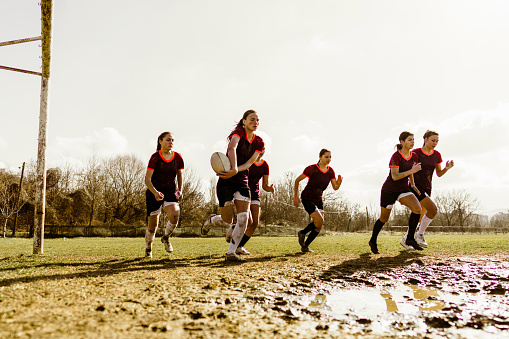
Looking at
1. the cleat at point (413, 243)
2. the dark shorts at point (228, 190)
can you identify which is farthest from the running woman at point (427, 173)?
the dark shorts at point (228, 190)

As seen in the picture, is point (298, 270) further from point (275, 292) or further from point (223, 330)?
point (223, 330)

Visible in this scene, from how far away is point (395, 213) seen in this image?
8469cm

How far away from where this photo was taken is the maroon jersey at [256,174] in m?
7.21

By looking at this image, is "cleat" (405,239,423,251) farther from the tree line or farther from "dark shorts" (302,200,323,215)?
the tree line

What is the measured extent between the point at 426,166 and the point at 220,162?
4.85 meters

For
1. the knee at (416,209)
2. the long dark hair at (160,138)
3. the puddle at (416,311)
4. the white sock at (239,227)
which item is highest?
the long dark hair at (160,138)

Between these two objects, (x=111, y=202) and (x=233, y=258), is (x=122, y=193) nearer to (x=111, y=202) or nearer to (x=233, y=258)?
(x=111, y=202)

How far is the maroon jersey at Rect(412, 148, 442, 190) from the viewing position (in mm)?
7613

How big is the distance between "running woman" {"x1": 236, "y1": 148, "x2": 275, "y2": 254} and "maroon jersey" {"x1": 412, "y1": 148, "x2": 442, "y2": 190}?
3.21 metres

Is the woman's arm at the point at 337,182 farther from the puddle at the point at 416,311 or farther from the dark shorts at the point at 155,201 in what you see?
the puddle at the point at 416,311

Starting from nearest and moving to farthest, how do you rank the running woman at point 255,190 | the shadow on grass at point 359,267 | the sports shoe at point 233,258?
the shadow on grass at point 359,267
the sports shoe at point 233,258
the running woman at point 255,190

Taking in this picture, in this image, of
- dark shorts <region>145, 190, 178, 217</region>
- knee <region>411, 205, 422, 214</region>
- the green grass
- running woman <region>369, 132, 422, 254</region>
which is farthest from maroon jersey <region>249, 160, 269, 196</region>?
knee <region>411, 205, 422, 214</region>

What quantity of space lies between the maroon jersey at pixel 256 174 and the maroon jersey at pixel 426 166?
324 cm

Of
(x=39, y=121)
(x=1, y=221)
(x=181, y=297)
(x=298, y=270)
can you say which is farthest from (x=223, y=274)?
(x=1, y=221)
